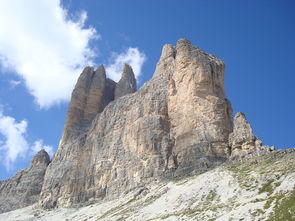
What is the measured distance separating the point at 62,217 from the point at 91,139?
24.2 m

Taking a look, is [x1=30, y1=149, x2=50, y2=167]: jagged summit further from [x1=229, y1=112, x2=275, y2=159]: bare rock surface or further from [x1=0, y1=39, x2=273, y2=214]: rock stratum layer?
[x1=229, y1=112, x2=275, y2=159]: bare rock surface

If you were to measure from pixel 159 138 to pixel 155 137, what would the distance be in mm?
782

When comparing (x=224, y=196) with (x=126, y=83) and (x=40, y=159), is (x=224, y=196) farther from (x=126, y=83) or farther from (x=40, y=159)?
(x=126, y=83)

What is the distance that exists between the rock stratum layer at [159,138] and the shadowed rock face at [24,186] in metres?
1.23

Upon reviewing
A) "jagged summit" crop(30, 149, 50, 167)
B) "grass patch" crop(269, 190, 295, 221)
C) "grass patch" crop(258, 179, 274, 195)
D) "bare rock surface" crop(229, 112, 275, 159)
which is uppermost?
"jagged summit" crop(30, 149, 50, 167)

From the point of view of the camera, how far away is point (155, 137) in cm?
6875

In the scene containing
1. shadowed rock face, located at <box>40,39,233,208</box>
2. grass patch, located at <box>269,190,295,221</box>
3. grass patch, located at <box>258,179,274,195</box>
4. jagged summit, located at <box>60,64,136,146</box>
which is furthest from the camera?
jagged summit, located at <box>60,64,136,146</box>

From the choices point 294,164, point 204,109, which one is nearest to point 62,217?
point 204,109

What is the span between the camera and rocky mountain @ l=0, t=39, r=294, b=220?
1877 inches

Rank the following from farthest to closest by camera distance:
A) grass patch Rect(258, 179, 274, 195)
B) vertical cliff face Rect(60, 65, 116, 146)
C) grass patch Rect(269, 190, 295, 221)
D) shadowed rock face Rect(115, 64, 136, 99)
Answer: shadowed rock face Rect(115, 64, 136, 99)
vertical cliff face Rect(60, 65, 116, 146)
grass patch Rect(258, 179, 274, 195)
grass patch Rect(269, 190, 295, 221)

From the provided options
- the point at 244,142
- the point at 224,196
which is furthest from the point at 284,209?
the point at 244,142

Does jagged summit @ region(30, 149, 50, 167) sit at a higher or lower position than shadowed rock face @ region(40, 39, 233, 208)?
higher

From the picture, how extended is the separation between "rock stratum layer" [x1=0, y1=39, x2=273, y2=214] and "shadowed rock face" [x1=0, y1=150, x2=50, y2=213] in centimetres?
123

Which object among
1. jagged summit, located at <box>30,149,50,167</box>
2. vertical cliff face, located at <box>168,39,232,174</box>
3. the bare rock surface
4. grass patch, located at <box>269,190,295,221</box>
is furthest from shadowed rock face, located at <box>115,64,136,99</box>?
grass patch, located at <box>269,190,295,221</box>
